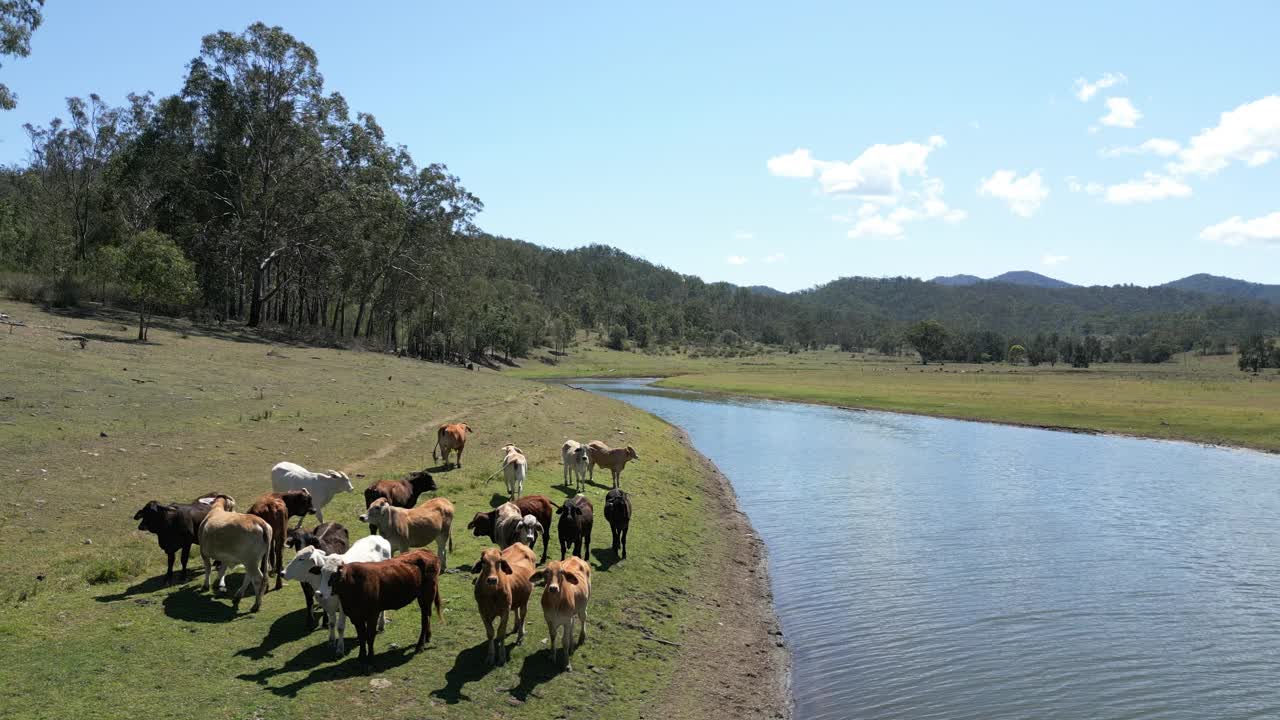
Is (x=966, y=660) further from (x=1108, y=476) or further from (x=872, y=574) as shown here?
(x=1108, y=476)

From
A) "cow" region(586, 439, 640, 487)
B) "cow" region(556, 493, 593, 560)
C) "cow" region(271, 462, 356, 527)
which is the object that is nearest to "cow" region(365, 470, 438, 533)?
"cow" region(271, 462, 356, 527)

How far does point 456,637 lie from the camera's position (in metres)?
11.7

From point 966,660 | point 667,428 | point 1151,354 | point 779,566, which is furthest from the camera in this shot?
point 1151,354

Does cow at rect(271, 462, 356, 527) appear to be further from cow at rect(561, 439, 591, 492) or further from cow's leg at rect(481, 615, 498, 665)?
cow at rect(561, 439, 591, 492)

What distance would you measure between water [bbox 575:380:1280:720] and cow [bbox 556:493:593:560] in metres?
4.44

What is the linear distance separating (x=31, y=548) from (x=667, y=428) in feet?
111

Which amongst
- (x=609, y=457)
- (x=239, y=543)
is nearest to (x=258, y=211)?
(x=609, y=457)

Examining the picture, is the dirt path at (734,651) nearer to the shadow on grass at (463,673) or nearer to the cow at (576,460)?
the shadow on grass at (463,673)

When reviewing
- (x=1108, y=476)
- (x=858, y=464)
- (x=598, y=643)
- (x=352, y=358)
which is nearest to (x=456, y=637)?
(x=598, y=643)

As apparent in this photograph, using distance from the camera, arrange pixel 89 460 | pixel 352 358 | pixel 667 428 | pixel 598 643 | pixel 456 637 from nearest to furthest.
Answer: pixel 456 637 → pixel 598 643 → pixel 89 460 → pixel 667 428 → pixel 352 358

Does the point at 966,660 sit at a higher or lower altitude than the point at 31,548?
lower

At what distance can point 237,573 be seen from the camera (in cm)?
1327

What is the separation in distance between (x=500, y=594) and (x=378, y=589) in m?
1.57

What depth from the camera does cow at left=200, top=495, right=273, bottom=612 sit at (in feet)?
39.0
